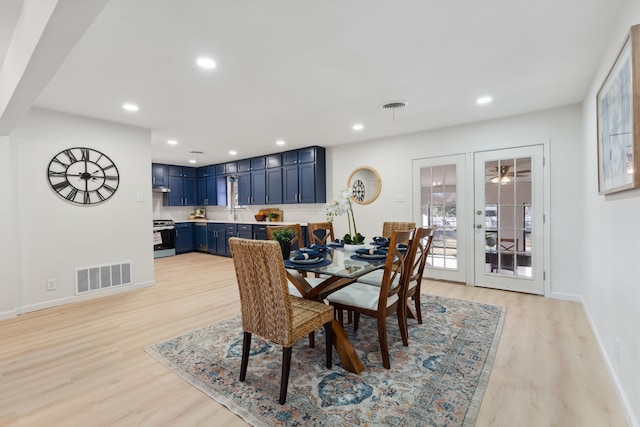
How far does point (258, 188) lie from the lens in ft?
22.0

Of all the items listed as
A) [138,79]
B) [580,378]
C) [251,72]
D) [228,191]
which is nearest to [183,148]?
[228,191]

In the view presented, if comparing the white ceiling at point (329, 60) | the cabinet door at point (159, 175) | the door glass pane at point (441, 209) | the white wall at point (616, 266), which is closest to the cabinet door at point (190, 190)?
the cabinet door at point (159, 175)

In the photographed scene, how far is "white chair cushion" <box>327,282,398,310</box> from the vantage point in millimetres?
2263

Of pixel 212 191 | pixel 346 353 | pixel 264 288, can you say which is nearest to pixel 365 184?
pixel 346 353

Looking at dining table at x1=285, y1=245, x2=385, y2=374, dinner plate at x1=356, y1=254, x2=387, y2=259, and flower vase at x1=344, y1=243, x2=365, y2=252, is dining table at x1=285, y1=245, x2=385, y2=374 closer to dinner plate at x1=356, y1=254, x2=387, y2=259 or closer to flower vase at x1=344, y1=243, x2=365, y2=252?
dinner plate at x1=356, y1=254, x2=387, y2=259

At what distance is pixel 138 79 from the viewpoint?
2.69m

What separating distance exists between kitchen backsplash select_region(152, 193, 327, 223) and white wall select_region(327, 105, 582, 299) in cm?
115

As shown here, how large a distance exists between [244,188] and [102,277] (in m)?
3.57

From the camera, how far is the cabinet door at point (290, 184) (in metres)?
5.98

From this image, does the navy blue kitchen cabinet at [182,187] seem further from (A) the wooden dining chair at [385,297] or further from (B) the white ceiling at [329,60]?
(A) the wooden dining chair at [385,297]

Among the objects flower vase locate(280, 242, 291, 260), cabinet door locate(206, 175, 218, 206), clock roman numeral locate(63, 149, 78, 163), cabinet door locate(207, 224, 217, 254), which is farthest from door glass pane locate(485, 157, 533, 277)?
cabinet door locate(206, 175, 218, 206)

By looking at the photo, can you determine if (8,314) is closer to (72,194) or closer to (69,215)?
(69,215)

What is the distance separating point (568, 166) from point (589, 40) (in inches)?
74.9

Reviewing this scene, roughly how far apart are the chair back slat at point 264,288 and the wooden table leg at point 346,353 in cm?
56
